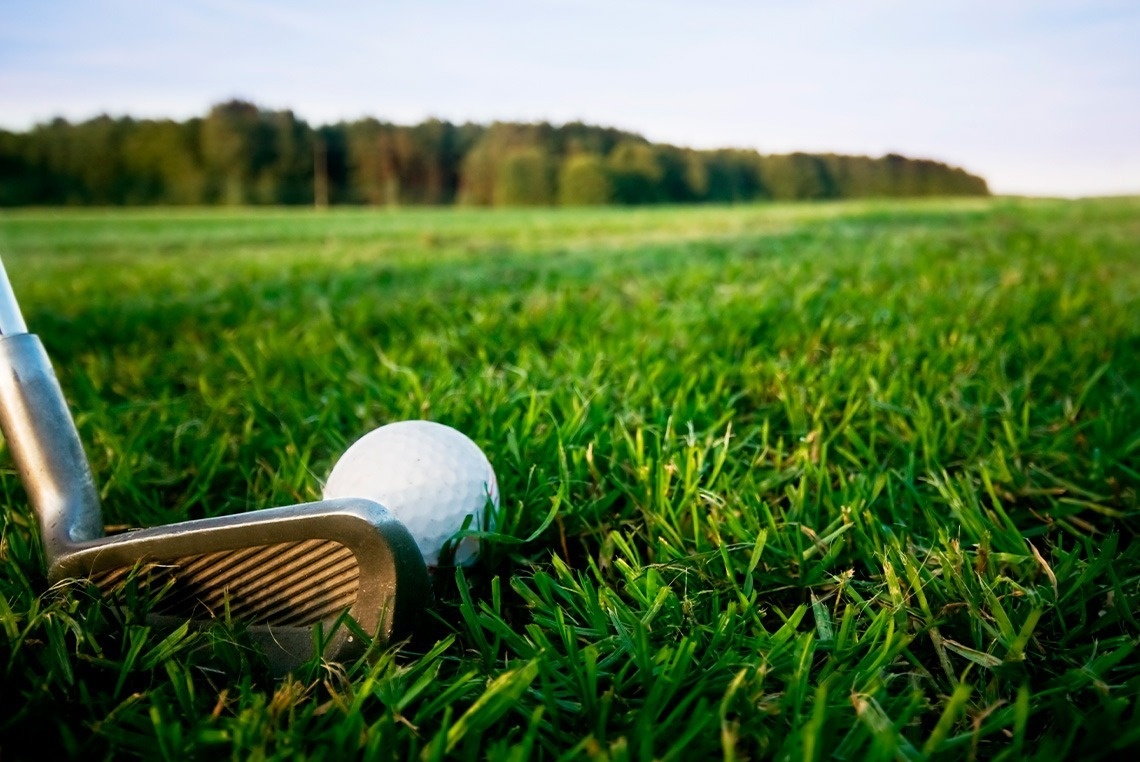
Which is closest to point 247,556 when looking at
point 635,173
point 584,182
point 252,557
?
point 252,557

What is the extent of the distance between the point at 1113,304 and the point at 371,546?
3539 mm

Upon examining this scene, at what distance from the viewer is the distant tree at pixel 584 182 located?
3813 centimetres

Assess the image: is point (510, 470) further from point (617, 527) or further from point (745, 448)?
point (745, 448)

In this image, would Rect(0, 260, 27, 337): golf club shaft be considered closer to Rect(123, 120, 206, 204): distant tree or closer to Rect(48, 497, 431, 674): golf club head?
Rect(48, 497, 431, 674): golf club head

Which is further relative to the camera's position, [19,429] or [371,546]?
[19,429]

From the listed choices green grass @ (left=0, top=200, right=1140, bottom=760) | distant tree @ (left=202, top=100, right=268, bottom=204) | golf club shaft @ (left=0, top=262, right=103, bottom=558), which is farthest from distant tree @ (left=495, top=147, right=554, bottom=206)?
golf club shaft @ (left=0, top=262, right=103, bottom=558)

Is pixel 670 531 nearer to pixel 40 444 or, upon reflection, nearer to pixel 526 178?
pixel 40 444

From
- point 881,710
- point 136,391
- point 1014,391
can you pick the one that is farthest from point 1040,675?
point 136,391

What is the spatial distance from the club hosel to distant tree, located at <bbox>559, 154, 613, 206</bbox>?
122ft

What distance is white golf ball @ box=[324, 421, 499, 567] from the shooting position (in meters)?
1.29

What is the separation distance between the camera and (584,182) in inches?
1594

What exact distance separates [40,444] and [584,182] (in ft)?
134

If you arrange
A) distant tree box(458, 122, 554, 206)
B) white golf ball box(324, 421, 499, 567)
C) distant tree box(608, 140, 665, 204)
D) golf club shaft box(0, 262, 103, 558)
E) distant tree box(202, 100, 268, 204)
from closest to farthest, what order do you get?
golf club shaft box(0, 262, 103, 558) < white golf ball box(324, 421, 499, 567) < distant tree box(608, 140, 665, 204) < distant tree box(458, 122, 554, 206) < distant tree box(202, 100, 268, 204)

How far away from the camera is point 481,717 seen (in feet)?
2.95
